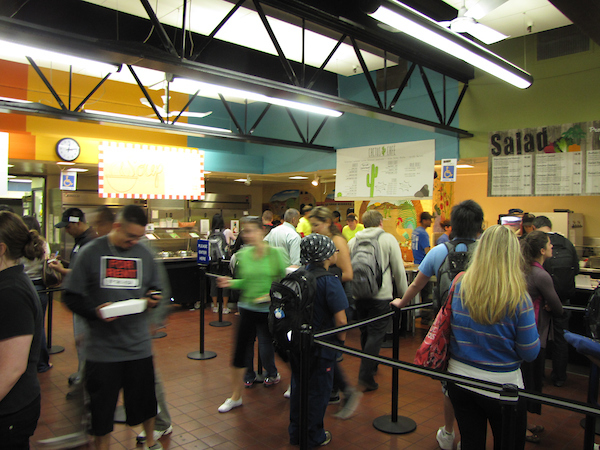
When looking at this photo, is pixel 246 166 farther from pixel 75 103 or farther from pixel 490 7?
pixel 490 7

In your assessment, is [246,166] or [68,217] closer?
[68,217]

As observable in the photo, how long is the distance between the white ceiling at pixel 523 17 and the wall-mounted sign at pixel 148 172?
18.1 ft

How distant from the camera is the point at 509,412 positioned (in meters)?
1.90

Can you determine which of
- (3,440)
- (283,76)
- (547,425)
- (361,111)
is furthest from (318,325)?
(283,76)

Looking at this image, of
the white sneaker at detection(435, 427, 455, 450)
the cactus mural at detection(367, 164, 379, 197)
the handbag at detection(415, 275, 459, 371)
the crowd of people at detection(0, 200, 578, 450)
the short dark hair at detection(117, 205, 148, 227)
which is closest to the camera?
the crowd of people at detection(0, 200, 578, 450)

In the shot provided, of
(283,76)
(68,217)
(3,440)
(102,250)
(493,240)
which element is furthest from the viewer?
(283,76)

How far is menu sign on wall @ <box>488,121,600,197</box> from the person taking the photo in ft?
21.6

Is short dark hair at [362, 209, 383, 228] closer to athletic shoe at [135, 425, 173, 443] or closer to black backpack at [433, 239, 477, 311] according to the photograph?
black backpack at [433, 239, 477, 311]

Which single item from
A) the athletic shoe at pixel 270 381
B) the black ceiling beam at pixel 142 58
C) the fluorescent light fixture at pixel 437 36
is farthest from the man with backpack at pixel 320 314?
the black ceiling beam at pixel 142 58

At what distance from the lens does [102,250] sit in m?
2.71

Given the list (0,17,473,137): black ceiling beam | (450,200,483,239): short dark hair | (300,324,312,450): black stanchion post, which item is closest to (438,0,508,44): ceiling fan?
(450,200,483,239): short dark hair

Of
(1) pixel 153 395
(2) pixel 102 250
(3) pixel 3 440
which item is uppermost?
(2) pixel 102 250

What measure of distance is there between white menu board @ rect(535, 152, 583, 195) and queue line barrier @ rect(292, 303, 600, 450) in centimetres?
436

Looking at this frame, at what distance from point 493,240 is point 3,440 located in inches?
96.1
